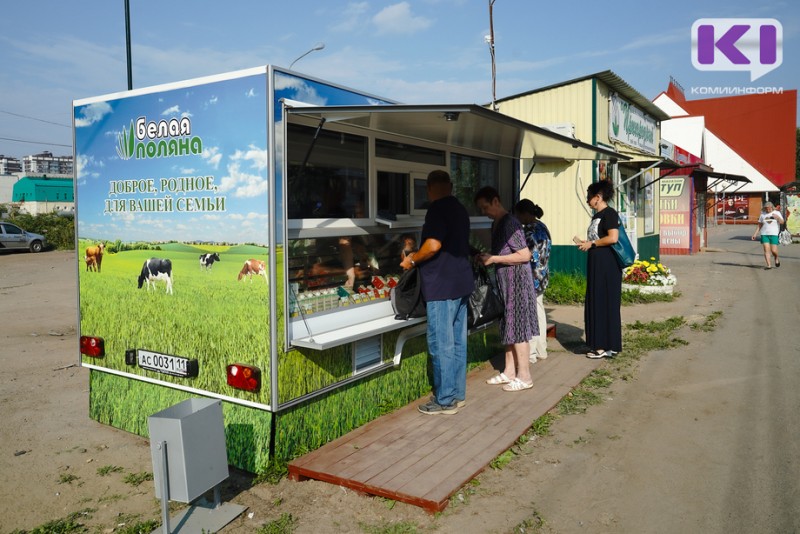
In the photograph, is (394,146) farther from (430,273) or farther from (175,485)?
(175,485)

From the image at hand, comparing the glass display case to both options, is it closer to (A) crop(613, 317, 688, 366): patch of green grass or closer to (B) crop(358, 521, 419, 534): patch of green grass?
(B) crop(358, 521, 419, 534): patch of green grass

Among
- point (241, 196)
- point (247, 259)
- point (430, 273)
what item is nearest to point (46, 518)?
point (247, 259)

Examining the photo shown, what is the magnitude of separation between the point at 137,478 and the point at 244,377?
1.14 metres

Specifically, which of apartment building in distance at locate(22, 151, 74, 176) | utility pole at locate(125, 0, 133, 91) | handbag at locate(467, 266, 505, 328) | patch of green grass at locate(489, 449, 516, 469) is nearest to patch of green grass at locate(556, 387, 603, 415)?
handbag at locate(467, 266, 505, 328)

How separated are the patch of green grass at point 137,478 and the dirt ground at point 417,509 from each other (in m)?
0.03

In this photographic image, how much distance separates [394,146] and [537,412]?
99.6 inches

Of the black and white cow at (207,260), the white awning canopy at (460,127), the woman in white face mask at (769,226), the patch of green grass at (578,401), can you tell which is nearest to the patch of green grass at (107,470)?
the black and white cow at (207,260)

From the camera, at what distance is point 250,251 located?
3877 millimetres

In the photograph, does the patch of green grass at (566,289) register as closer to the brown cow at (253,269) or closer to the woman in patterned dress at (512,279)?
the woman in patterned dress at (512,279)

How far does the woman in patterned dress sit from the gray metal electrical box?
2.81 m

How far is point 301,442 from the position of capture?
4219 millimetres

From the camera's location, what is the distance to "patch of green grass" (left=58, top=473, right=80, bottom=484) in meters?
4.29

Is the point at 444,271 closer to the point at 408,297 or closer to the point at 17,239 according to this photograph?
the point at 408,297

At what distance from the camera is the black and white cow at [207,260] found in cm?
406
